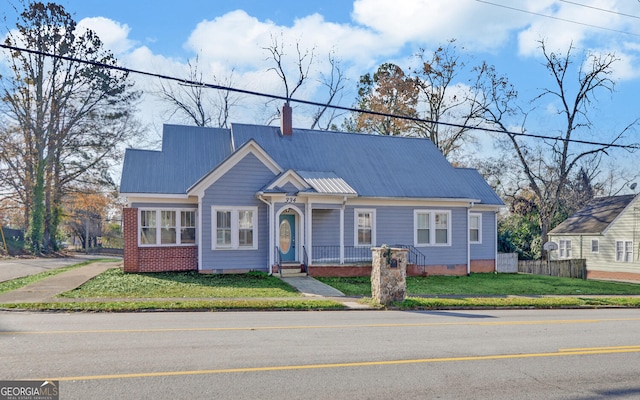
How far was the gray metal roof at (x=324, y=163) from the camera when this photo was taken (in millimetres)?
22797

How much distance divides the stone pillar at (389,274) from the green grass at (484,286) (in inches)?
101

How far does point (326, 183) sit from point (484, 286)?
8.02 m

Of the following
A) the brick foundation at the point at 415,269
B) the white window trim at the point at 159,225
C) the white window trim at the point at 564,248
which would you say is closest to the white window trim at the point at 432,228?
the brick foundation at the point at 415,269

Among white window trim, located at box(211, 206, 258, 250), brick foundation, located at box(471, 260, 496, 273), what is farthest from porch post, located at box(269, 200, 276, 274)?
brick foundation, located at box(471, 260, 496, 273)

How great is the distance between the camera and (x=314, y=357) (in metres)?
7.88

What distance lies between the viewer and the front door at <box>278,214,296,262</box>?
73.9ft

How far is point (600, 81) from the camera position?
38062 mm

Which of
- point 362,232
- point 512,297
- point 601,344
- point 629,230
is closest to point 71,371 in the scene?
point 601,344

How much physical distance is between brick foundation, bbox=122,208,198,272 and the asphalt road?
9037 millimetres

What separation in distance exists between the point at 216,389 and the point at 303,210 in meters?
16.1

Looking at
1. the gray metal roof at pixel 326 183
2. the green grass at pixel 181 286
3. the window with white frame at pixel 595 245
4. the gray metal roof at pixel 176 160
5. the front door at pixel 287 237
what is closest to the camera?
the green grass at pixel 181 286

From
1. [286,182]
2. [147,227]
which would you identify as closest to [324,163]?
[286,182]

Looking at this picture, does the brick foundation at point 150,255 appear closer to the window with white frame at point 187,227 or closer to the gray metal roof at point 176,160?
the window with white frame at point 187,227

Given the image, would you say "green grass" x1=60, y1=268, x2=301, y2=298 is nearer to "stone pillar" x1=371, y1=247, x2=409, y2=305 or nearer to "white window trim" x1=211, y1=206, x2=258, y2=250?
"white window trim" x1=211, y1=206, x2=258, y2=250
